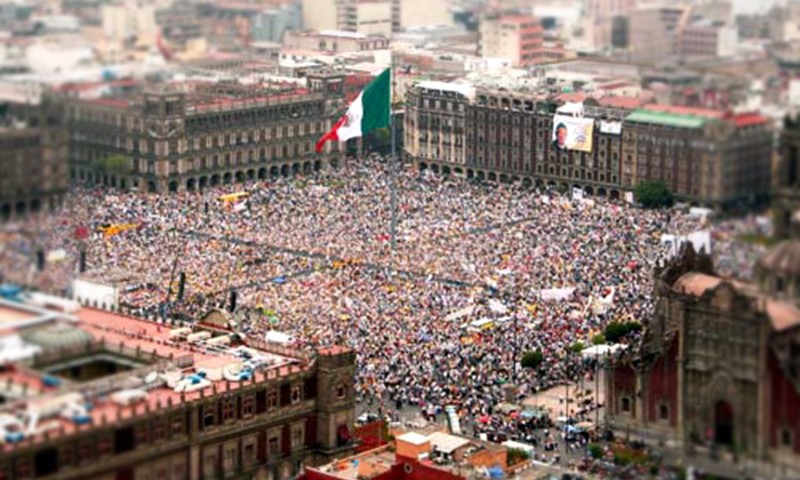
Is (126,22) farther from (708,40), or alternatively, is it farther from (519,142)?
(519,142)

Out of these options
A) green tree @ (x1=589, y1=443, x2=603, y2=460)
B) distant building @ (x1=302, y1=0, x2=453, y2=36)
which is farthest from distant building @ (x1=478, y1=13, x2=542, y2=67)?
green tree @ (x1=589, y1=443, x2=603, y2=460)

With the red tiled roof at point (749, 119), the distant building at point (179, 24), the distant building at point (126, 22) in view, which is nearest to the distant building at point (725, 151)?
the red tiled roof at point (749, 119)

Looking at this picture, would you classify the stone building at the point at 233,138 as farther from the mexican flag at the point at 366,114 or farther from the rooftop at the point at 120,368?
the rooftop at the point at 120,368

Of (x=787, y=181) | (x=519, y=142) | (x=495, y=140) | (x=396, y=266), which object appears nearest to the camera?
(x=787, y=181)

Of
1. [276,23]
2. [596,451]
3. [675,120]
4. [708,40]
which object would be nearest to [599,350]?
[596,451]

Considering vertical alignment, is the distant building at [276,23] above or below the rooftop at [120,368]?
above

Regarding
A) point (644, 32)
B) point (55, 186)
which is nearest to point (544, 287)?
point (644, 32)

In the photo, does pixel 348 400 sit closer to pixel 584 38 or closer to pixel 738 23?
pixel 738 23
